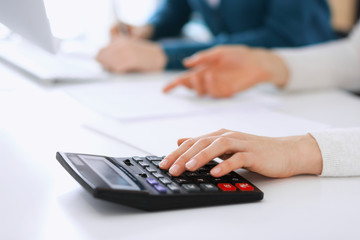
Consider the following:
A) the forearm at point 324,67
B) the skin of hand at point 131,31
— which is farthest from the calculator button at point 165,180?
the skin of hand at point 131,31

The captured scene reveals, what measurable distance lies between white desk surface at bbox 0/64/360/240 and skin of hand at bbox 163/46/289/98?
37 cm

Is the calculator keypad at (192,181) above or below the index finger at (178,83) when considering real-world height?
above

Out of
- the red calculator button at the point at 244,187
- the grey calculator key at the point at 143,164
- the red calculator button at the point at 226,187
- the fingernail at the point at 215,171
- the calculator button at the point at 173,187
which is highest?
the calculator button at the point at 173,187

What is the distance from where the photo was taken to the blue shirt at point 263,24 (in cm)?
133

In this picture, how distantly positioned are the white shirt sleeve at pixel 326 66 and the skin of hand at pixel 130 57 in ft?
1.19

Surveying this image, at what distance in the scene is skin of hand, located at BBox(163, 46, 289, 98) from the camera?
38.5 inches

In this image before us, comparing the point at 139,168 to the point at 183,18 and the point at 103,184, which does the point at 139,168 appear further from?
the point at 183,18

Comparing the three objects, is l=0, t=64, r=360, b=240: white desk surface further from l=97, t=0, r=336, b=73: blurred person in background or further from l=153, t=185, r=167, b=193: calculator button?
l=97, t=0, r=336, b=73: blurred person in background

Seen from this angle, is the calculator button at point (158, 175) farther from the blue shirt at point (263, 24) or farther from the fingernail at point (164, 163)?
the blue shirt at point (263, 24)

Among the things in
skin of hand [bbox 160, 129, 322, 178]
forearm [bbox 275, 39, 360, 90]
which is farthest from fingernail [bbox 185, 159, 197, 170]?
forearm [bbox 275, 39, 360, 90]

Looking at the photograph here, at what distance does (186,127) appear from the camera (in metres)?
0.74

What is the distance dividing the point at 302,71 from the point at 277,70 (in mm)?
74

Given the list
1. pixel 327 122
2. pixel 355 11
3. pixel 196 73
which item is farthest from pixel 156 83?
pixel 355 11

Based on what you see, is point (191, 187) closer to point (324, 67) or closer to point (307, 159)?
point (307, 159)
